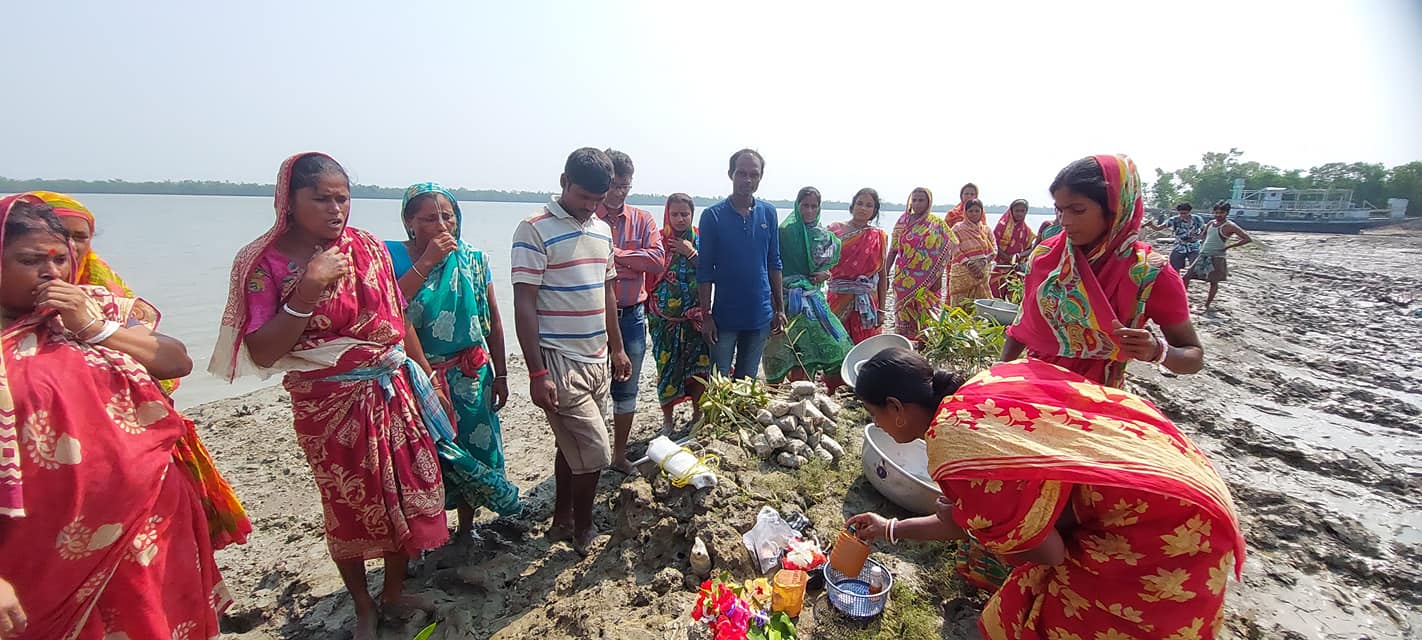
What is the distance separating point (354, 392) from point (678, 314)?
96.7 inches

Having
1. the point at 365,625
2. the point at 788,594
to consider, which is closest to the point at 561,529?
the point at 365,625

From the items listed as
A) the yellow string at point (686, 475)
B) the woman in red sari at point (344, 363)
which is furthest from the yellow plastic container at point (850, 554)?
the woman in red sari at point (344, 363)

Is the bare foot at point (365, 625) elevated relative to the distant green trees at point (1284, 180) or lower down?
lower down

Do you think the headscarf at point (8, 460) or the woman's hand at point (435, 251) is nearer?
the headscarf at point (8, 460)

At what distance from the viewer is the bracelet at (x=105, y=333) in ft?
5.24

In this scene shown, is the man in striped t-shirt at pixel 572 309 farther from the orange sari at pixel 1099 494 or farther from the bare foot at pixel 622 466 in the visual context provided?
the orange sari at pixel 1099 494

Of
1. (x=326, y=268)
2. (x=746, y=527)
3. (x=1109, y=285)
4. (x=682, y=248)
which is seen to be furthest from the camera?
(x=682, y=248)

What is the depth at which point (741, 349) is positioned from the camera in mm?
4367

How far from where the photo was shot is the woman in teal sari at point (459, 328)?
256 cm

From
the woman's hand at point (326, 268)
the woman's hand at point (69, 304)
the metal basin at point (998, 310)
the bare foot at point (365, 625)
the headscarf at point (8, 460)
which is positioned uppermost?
the woman's hand at point (326, 268)

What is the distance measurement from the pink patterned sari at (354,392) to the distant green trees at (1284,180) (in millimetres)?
50557

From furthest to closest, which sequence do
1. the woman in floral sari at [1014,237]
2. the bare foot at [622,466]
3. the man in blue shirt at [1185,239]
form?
the man in blue shirt at [1185,239] < the woman in floral sari at [1014,237] < the bare foot at [622,466]

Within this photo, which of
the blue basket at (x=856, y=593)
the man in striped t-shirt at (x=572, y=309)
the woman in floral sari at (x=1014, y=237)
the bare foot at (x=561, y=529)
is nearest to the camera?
the blue basket at (x=856, y=593)

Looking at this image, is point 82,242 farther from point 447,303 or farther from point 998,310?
point 998,310
